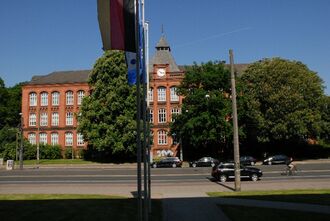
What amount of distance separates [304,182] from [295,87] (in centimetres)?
3136

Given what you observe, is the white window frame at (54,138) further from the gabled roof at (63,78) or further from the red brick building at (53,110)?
the gabled roof at (63,78)

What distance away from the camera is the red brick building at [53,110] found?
7738 cm

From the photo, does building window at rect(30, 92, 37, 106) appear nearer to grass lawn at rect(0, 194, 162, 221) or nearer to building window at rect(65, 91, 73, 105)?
building window at rect(65, 91, 73, 105)

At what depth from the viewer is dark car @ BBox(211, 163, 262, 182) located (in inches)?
1257

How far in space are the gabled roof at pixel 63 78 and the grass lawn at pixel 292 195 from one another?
2376 inches

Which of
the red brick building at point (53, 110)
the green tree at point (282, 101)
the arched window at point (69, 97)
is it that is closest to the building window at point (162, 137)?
the red brick building at point (53, 110)

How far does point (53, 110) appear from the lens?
7888 centimetres

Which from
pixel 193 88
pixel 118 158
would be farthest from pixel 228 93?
pixel 118 158

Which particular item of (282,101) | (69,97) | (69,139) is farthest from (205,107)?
(69,97)

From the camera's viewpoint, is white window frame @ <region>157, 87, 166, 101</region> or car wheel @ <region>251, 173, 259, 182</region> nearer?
car wheel @ <region>251, 173, 259, 182</region>

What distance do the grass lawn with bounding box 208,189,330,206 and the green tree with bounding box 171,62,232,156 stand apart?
3399 cm

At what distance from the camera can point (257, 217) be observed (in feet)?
51.1

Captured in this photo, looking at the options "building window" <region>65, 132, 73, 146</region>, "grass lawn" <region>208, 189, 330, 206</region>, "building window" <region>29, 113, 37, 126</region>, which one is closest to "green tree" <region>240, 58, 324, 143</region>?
"grass lawn" <region>208, 189, 330, 206</region>

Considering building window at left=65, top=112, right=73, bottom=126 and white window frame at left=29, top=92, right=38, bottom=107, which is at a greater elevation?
white window frame at left=29, top=92, right=38, bottom=107
